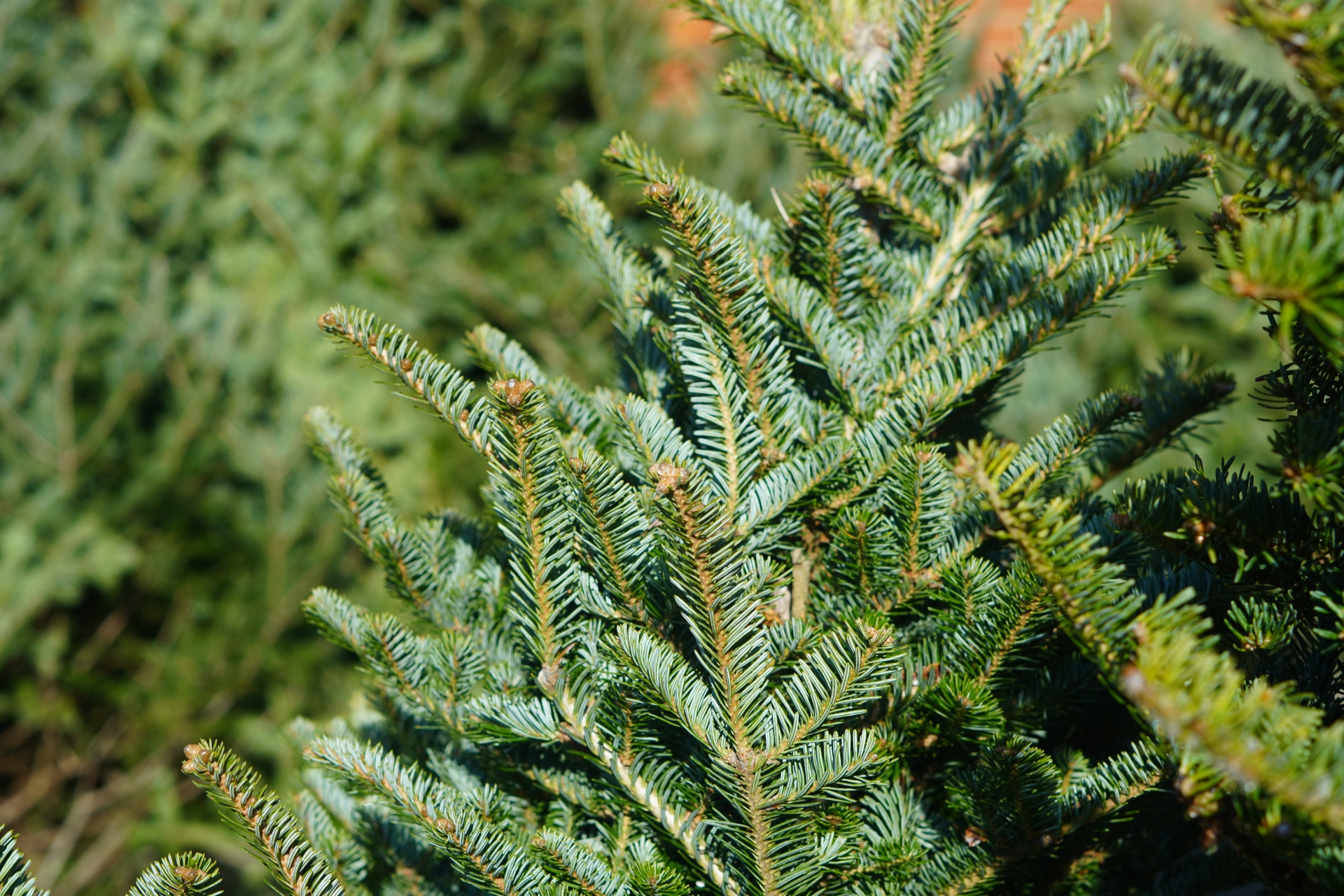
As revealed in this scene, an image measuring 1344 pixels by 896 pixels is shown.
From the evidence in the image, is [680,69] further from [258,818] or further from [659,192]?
[258,818]

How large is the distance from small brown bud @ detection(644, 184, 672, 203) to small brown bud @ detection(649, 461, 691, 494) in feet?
0.56

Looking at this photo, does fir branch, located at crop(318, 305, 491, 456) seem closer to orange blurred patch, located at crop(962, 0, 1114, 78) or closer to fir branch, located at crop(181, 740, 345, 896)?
fir branch, located at crop(181, 740, 345, 896)

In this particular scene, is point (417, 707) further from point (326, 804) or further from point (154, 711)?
point (154, 711)

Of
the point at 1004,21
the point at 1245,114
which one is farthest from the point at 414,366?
the point at 1004,21

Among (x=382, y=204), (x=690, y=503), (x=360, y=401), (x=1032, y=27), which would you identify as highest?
(x=382, y=204)

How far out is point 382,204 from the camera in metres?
2.28

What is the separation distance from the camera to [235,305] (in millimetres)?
2031

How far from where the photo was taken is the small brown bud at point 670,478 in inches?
19.3

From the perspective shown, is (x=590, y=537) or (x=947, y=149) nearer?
(x=590, y=537)

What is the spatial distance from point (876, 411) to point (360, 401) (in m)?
1.77

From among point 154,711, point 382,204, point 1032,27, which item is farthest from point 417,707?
point 382,204

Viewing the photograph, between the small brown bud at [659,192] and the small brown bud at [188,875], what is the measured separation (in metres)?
0.47

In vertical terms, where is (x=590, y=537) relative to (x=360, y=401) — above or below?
below

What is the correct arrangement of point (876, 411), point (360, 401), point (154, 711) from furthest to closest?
point (360, 401)
point (154, 711)
point (876, 411)
